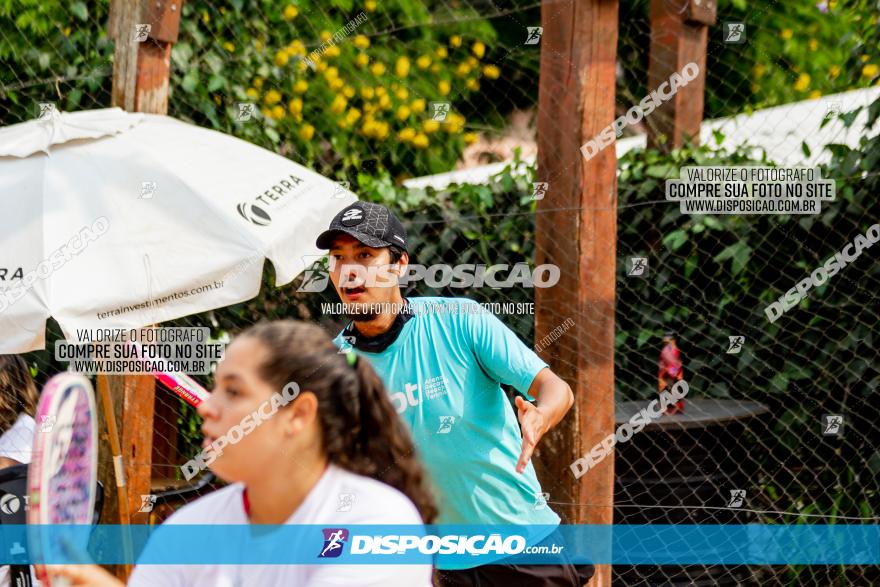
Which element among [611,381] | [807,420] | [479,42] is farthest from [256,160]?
[479,42]

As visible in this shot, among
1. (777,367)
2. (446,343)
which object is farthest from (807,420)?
(446,343)

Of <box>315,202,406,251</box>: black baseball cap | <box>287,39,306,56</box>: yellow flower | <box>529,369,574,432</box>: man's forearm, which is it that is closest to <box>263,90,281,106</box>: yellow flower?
<box>287,39,306,56</box>: yellow flower

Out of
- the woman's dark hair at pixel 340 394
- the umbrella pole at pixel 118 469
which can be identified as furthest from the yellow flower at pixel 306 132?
the woman's dark hair at pixel 340 394

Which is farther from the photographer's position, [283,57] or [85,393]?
[283,57]

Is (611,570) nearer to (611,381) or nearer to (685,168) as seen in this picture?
(611,381)

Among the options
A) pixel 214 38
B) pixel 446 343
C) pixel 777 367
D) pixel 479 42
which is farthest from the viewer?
pixel 479 42

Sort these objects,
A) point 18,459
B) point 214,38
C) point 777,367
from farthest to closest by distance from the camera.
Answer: point 214,38
point 777,367
point 18,459

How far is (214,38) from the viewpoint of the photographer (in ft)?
20.5

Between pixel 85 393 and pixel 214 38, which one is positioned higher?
pixel 214 38

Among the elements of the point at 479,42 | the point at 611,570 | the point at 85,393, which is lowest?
the point at 611,570

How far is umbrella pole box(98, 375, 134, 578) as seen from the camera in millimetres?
Result: 4543

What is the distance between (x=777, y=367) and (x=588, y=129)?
56.1 inches

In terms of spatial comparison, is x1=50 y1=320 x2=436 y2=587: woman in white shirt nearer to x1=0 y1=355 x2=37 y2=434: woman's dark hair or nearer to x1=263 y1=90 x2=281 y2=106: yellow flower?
x1=0 y1=355 x2=37 y2=434: woman's dark hair

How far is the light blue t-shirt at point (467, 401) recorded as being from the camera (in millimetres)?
3287
